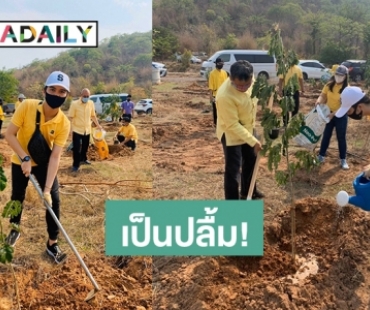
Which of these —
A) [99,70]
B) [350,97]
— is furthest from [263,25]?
[350,97]

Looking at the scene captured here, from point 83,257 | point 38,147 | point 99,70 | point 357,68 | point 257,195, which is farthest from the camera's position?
point 357,68

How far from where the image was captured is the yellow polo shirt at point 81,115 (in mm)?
3789

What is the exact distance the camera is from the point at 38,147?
2625 mm

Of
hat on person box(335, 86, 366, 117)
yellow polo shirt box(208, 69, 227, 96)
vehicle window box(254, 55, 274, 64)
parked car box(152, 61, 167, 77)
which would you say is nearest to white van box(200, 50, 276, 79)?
vehicle window box(254, 55, 274, 64)

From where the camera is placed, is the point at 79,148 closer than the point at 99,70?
Yes

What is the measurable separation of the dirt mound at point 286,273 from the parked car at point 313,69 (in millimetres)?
3416

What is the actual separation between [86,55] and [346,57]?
389 cm

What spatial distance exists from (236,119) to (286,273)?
1062 mm

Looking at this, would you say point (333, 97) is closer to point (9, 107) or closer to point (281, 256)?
point (281, 256)

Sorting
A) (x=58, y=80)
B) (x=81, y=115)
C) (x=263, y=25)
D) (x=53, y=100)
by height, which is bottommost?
(x=81, y=115)

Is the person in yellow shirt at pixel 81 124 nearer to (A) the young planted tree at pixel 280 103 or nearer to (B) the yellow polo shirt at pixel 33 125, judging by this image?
(B) the yellow polo shirt at pixel 33 125

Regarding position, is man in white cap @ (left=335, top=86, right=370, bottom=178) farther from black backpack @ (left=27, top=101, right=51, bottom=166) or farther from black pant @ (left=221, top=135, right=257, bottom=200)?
black backpack @ (left=27, top=101, right=51, bottom=166)

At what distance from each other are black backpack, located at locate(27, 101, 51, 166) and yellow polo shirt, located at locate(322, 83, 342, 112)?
2591 millimetres

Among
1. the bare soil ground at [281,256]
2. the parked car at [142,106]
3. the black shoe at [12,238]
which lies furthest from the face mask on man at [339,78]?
the black shoe at [12,238]
